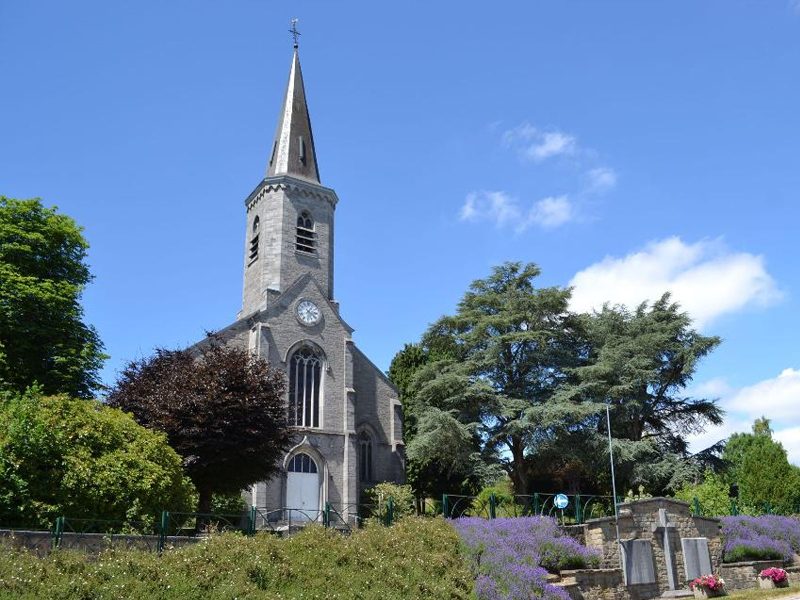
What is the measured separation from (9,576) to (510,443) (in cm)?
2328

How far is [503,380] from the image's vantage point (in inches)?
1251

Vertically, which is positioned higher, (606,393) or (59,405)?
(606,393)

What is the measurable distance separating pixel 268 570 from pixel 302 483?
19.1 m

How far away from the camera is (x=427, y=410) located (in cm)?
3041

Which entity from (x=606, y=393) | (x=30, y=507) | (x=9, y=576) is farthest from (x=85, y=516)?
(x=606, y=393)

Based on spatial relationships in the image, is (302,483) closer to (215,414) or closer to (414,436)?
(414,436)

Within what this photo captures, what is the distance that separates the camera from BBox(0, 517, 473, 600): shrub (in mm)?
10609

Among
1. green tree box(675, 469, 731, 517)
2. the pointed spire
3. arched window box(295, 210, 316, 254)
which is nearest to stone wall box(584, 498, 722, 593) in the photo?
green tree box(675, 469, 731, 517)

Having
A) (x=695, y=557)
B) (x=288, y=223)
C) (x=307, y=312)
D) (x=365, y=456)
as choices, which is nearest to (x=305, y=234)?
(x=288, y=223)

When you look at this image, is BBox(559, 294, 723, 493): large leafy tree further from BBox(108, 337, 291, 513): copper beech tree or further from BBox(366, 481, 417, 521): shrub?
BBox(108, 337, 291, 513): copper beech tree

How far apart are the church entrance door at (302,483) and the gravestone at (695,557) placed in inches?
655

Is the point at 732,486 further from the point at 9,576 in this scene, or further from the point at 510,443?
the point at 9,576

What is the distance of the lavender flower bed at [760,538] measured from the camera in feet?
64.4

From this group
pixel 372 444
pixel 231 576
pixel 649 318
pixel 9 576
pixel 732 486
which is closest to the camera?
pixel 9 576
